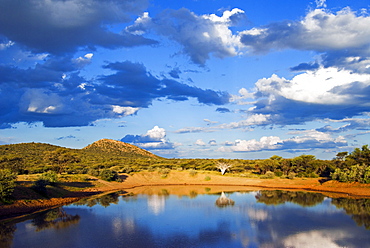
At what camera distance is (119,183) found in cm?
7125

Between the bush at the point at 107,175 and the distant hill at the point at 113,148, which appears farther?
the distant hill at the point at 113,148

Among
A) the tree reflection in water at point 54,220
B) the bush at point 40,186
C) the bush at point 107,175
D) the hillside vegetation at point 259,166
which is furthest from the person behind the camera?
the bush at point 107,175

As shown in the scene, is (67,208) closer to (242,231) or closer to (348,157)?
(242,231)

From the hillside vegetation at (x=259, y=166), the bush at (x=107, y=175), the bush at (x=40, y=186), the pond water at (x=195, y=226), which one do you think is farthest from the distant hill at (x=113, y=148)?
the pond water at (x=195, y=226)

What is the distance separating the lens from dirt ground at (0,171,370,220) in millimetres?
38969

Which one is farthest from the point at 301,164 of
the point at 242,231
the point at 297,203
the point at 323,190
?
the point at 242,231

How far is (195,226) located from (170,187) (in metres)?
41.9

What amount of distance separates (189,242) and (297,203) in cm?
2650

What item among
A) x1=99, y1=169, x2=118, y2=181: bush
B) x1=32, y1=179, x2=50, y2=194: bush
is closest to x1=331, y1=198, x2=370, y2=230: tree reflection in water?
x1=32, y1=179, x2=50, y2=194: bush

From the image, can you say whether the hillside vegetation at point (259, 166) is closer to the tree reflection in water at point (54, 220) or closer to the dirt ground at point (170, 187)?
the dirt ground at point (170, 187)

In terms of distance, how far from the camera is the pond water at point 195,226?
23.1 m

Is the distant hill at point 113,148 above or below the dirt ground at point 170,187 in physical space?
above

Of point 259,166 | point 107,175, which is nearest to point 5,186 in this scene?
point 107,175

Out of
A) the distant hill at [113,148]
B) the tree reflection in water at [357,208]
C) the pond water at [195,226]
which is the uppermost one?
the distant hill at [113,148]
